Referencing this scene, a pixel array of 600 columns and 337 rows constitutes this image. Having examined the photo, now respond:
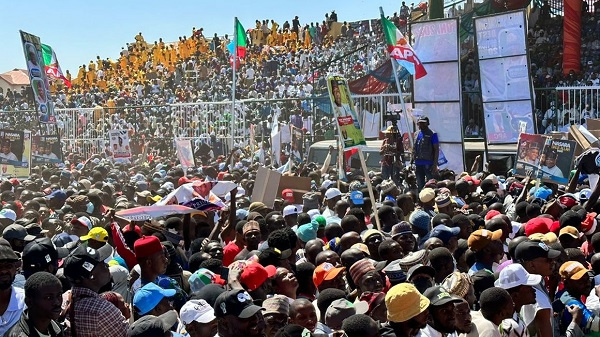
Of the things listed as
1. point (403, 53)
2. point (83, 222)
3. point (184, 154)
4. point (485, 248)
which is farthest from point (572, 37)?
point (485, 248)

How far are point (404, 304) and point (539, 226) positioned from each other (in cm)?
359

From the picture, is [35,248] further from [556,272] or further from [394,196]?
[394,196]

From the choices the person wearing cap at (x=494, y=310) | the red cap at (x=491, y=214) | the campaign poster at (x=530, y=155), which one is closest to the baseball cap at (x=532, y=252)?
the person wearing cap at (x=494, y=310)

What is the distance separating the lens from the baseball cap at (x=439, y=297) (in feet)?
17.6

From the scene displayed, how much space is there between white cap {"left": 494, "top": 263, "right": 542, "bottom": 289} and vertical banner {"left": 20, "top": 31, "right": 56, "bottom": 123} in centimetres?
1300

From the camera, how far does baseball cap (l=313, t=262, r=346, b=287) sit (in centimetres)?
661

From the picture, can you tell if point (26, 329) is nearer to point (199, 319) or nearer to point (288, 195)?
point (199, 319)

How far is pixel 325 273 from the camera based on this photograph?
21.9ft

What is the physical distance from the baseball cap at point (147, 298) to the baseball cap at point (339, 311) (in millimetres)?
950

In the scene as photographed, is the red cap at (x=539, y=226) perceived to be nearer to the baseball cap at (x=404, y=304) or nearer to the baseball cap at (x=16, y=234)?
the baseball cap at (x=404, y=304)

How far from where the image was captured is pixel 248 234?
813 cm

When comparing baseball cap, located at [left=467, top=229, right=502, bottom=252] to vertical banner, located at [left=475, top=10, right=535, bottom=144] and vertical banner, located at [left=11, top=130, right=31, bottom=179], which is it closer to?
vertical banner, located at [left=475, top=10, right=535, bottom=144]

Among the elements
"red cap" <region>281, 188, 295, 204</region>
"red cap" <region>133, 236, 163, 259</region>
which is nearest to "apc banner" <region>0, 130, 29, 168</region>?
"red cap" <region>281, 188, 295, 204</region>

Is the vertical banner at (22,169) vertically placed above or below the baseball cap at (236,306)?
below
